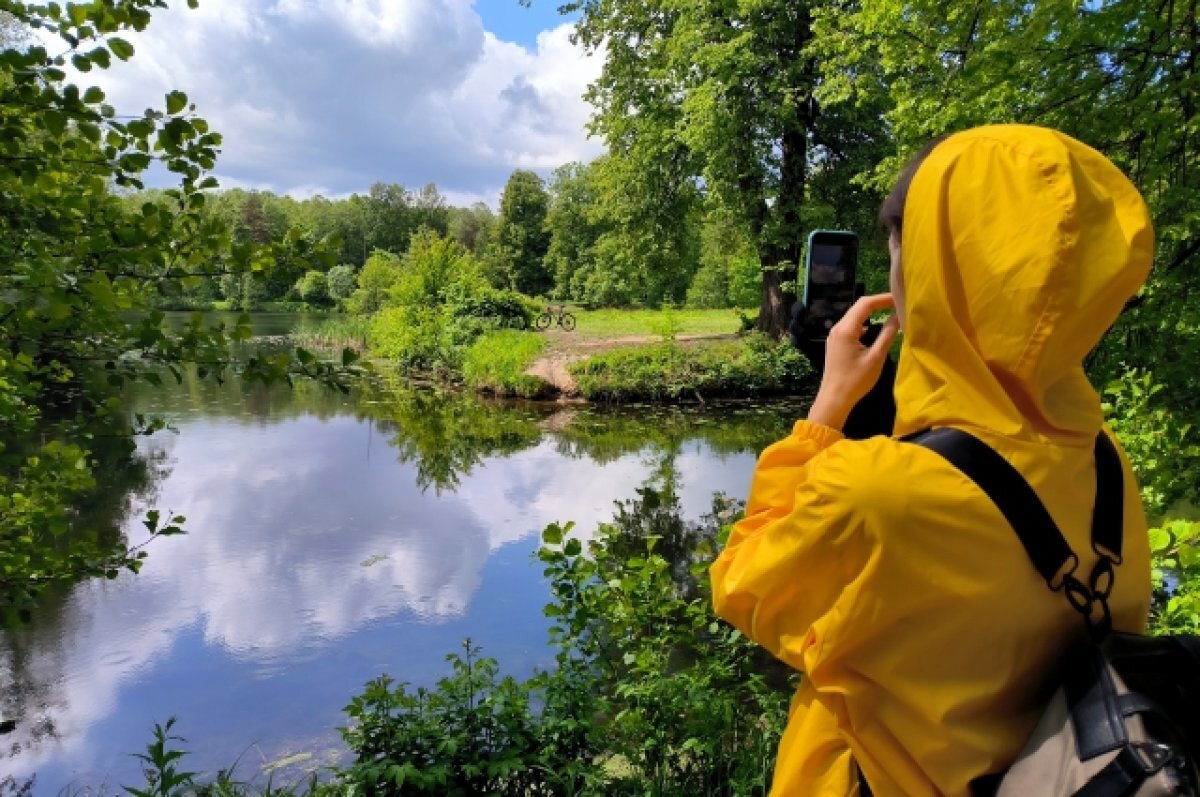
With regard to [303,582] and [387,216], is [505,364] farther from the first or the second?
[387,216]

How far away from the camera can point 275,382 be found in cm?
232

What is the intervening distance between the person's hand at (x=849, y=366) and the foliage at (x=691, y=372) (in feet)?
51.2

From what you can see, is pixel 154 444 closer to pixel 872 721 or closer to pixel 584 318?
pixel 872 721

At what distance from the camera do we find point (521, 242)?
50469 millimetres

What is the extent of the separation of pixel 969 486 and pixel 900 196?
0.47 metres

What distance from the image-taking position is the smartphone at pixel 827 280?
146cm

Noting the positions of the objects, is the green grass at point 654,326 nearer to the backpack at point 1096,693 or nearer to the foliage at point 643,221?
the foliage at point 643,221

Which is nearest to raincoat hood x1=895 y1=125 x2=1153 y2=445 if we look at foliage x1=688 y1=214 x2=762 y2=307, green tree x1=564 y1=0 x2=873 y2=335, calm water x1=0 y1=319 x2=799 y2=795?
calm water x1=0 y1=319 x2=799 y2=795

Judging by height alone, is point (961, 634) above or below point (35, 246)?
below

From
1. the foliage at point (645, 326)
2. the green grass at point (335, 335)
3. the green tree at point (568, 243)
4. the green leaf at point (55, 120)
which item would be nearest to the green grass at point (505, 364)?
the foliage at point (645, 326)

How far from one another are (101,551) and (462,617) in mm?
4107

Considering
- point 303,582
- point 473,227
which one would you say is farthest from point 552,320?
point 473,227

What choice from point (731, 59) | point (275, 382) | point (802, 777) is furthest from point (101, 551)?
point (731, 59)

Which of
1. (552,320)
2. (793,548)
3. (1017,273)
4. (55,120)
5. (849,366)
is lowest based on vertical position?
(552,320)
